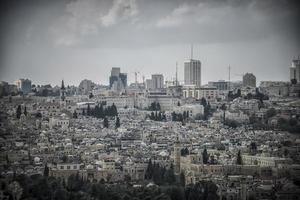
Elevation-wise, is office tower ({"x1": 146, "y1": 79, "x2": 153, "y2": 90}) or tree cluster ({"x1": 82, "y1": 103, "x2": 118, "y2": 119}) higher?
office tower ({"x1": 146, "y1": 79, "x2": 153, "y2": 90})

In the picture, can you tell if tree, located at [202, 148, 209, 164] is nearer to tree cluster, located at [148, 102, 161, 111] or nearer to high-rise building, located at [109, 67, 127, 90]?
tree cluster, located at [148, 102, 161, 111]

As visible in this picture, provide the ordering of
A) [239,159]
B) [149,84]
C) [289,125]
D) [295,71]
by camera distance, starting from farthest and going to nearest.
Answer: [149,84] → [295,71] → [289,125] → [239,159]

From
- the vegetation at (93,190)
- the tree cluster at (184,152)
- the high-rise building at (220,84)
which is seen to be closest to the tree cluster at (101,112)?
the tree cluster at (184,152)

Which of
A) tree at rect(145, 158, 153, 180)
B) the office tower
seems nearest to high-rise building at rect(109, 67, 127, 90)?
the office tower

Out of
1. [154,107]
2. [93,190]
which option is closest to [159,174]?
[93,190]

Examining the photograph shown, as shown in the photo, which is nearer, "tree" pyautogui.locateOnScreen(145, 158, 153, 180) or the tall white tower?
"tree" pyautogui.locateOnScreen(145, 158, 153, 180)

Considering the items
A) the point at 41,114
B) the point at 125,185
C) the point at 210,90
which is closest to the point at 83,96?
the point at 210,90

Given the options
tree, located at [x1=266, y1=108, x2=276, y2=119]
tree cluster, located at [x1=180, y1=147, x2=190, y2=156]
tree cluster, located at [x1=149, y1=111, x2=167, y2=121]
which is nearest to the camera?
tree cluster, located at [x1=180, y1=147, x2=190, y2=156]

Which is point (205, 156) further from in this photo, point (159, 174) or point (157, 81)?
point (157, 81)
